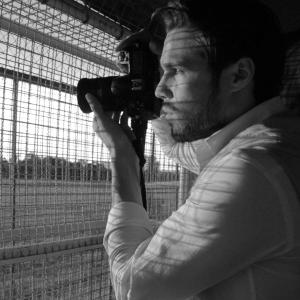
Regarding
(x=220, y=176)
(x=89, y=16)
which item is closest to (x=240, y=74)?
(x=220, y=176)

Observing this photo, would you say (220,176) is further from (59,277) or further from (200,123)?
(59,277)

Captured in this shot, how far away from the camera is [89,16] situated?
1.05 meters

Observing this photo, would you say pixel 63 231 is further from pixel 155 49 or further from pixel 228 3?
pixel 228 3

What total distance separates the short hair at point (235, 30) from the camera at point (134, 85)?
135 millimetres

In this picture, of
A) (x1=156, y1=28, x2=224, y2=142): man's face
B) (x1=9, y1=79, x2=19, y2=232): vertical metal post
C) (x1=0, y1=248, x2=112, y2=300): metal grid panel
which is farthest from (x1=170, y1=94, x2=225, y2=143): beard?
(x1=0, y1=248, x2=112, y2=300): metal grid panel

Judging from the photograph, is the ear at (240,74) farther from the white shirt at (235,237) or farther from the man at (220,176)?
the white shirt at (235,237)

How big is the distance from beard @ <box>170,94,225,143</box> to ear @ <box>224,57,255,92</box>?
39 mm

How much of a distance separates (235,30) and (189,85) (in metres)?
0.14

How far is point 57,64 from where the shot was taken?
1.08 m

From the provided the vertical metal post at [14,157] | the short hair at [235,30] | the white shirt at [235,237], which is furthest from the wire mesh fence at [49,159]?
the white shirt at [235,237]

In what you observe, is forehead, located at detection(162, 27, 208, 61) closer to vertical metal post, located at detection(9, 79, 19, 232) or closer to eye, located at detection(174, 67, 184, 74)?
eye, located at detection(174, 67, 184, 74)

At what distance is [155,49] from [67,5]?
249 mm

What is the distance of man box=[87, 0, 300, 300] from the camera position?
59 cm

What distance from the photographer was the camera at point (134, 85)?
936 mm
